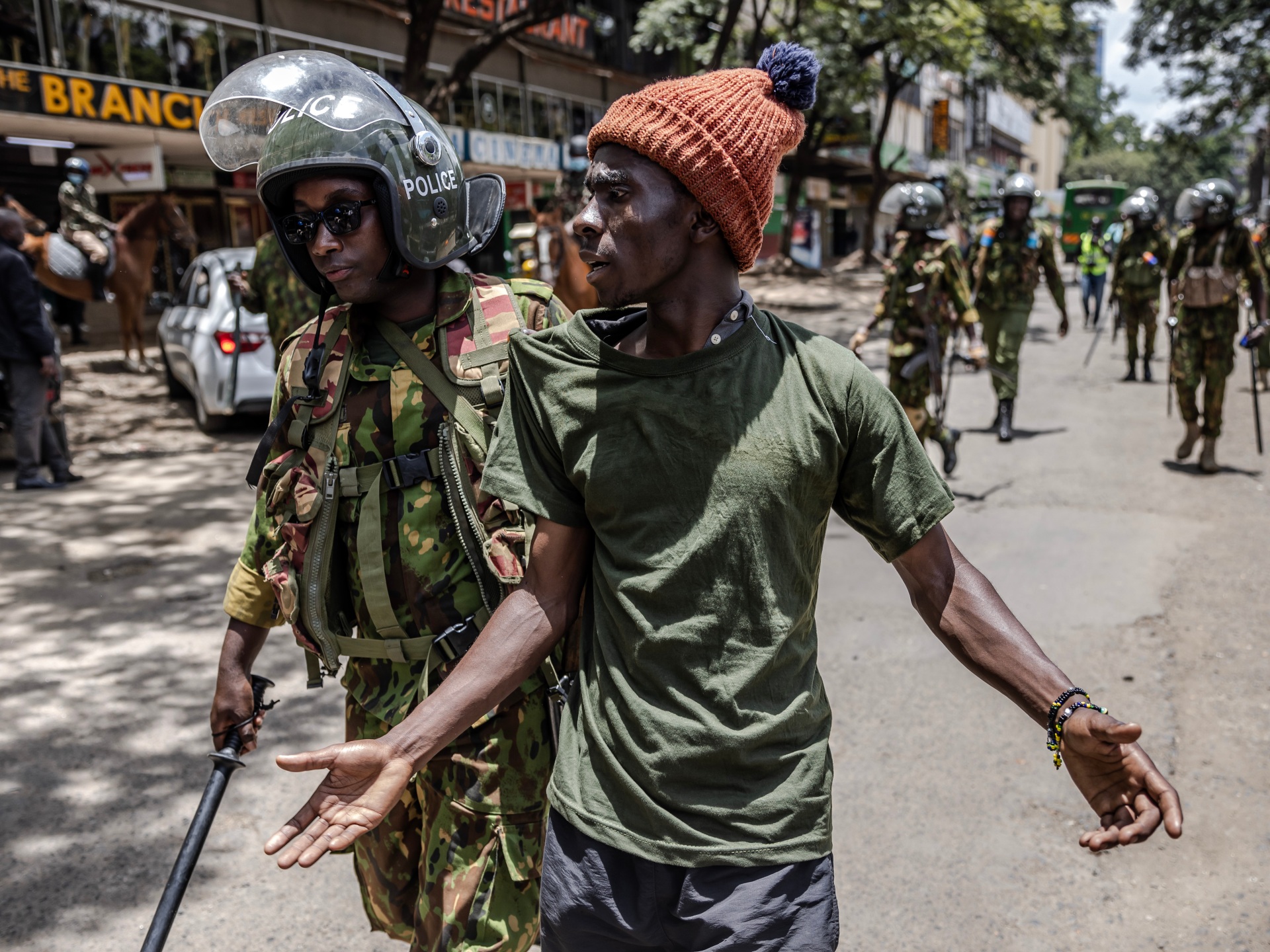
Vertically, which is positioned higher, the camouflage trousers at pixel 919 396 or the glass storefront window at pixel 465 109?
the glass storefront window at pixel 465 109

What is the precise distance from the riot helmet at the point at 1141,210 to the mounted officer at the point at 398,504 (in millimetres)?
12473

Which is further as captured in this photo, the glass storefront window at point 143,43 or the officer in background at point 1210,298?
the glass storefront window at point 143,43

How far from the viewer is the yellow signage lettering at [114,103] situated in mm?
15695

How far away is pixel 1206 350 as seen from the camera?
8.60 meters

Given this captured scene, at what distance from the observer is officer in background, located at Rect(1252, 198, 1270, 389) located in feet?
32.0

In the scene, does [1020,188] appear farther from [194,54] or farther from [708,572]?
[194,54]

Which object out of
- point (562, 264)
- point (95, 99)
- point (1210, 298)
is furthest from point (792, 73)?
point (95, 99)

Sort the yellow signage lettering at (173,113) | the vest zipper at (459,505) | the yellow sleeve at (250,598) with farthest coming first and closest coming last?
the yellow signage lettering at (173,113) → the yellow sleeve at (250,598) → the vest zipper at (459,505)

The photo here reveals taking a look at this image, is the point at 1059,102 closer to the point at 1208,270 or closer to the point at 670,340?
the point at 1208,270

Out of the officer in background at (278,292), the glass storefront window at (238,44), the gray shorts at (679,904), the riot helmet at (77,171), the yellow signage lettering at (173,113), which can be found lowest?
the gray shorts at (679,904)

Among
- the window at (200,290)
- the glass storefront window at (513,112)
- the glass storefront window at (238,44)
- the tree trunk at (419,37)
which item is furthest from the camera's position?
the glass storefront window at (513,112)

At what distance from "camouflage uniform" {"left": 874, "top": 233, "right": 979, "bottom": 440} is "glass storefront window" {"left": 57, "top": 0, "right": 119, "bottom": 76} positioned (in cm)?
1259

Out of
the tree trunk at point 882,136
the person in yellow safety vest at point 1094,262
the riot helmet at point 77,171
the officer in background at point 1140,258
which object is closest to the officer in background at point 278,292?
the riot helmet at point 77,171

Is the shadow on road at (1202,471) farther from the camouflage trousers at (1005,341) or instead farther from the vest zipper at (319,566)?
the vest zipper at (319,566)
